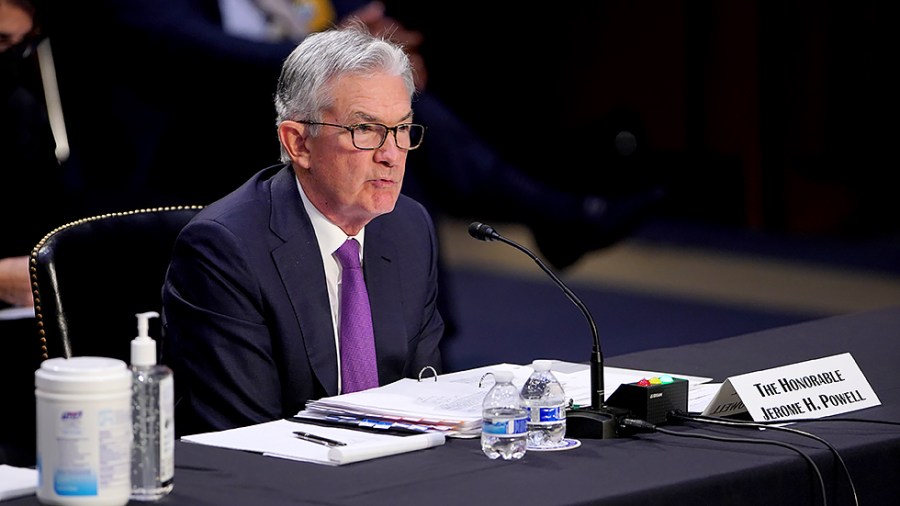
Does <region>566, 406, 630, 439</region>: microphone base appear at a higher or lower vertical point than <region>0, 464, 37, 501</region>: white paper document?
higher

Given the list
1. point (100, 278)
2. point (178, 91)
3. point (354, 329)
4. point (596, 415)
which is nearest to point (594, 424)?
point (596, 415)

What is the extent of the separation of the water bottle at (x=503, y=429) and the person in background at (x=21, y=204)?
169 centimetres

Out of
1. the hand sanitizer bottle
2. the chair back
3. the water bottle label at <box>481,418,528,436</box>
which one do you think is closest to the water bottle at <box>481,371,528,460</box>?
the water bottle label at <box>481,418,528,436</box>

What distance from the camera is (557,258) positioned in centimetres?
557

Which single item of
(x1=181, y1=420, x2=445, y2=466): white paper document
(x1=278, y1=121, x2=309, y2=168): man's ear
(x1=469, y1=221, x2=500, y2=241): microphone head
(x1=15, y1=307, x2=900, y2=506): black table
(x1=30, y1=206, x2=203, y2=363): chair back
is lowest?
(x1=15, y1=307, x2=900, y2=506): black table

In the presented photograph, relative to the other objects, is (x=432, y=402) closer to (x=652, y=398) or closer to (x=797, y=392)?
(x=652, y=398)

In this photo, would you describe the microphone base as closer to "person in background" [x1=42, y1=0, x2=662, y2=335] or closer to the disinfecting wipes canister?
the disinfecting wipes canister

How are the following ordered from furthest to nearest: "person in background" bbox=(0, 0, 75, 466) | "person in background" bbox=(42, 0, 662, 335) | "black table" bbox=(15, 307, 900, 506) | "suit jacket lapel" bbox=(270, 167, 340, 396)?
"person in background" bbox=(42, 0, 662, 335) → "person in background" bbox=(0, 0, 75, 466) → "suit jacket lapel" bbox=(270, 167, 340, 396) → "black table" bbox=(15, 307, 900, 506)

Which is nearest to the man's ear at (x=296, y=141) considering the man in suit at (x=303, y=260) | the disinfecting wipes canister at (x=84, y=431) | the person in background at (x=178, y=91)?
the man in suit at (x=303, y=260)

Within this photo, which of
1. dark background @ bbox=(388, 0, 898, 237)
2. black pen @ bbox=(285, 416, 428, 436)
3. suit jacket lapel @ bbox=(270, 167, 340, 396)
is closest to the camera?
black pen @ bbox=(285, 416, 428, 436)

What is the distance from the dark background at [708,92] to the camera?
25.8 ft

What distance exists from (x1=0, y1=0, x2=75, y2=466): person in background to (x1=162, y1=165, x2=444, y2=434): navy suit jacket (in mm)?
1031

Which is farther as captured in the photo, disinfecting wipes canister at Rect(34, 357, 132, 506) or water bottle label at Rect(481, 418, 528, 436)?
water bottle label at Rect(481, 418, 528, 436)

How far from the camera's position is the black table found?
1.80 meters
